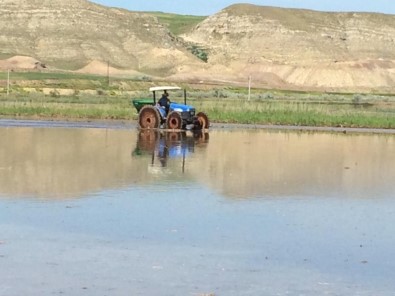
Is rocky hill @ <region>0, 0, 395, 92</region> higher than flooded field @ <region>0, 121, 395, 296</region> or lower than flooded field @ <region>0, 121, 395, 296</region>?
higher

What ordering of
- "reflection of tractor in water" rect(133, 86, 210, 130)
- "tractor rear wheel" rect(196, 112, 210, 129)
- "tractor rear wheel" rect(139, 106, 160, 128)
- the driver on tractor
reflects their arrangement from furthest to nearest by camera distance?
"tractor rear wheel" rect(196, 112, 210, 129) → the driver on tractor → "tractor rear wheel" rect(139, 106, 160, 128) → "reflection of tractor in water" rect(133, 86, 210, 130)

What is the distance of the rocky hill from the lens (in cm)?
12400

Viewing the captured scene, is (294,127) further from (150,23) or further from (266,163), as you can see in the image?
(150,23)

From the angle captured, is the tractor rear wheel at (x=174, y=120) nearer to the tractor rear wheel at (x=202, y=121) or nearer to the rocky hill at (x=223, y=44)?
A: the tractor rear wheel at (x=202, y=121)

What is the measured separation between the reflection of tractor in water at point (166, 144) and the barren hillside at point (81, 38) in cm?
9174

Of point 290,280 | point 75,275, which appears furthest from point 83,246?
point 290,280

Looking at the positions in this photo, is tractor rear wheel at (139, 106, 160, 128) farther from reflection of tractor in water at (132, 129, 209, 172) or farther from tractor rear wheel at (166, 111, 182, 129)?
reflection of tractor in water at (132, 129, 209, 172)

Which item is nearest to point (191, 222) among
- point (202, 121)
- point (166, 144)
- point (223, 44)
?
point (166, 144)

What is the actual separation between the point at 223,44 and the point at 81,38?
97.2 feet

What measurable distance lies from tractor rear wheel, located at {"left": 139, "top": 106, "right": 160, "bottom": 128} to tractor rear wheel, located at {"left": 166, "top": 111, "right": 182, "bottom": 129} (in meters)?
0.55

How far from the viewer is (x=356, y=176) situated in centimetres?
2072

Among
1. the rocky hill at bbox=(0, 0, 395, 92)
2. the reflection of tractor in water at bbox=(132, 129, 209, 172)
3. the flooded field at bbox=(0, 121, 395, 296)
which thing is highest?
the rocky hill at bbox=(0, 0, 395, 92)

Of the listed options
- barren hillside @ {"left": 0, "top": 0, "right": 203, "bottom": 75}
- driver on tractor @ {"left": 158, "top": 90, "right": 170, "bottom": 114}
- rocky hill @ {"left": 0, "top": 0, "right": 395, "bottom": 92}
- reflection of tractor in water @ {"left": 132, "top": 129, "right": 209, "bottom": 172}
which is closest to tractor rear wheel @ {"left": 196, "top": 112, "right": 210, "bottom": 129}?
driver on tractor @ {"left": 158, "top": 90, "right": 170, "bottom": 114}

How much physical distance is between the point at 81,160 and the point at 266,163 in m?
4.36
